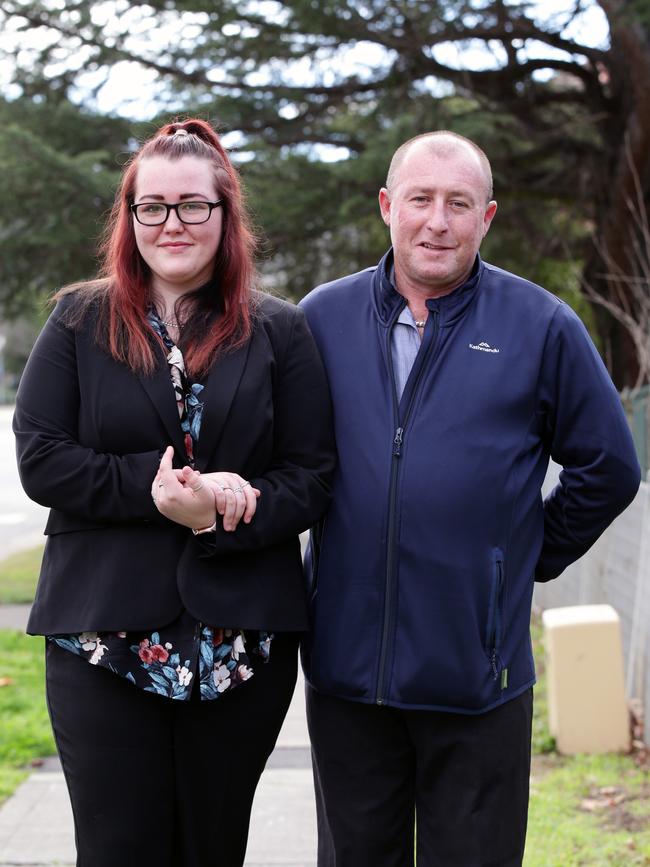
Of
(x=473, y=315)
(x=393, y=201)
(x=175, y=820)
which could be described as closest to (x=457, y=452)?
(x=473, y=315)

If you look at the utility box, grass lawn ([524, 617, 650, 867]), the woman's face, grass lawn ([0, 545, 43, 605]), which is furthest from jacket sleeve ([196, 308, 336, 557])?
grass lawn ([0, 545, 43, 605])

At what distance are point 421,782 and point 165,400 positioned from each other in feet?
3.84

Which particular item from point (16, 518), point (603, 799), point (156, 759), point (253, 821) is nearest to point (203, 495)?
point (156, 759)

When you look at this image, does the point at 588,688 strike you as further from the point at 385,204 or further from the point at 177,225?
the point at 177,225

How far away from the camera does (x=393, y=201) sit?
118 inches

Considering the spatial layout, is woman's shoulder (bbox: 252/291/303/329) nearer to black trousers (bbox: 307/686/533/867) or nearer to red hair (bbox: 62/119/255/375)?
red hair (bbox: 62/119/255/375)

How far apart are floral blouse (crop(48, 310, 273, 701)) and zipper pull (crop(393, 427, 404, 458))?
0.48 m

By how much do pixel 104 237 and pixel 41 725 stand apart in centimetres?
364

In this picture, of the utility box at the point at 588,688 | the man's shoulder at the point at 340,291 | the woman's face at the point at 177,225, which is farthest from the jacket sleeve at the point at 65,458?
the utility box at the point at 588,688

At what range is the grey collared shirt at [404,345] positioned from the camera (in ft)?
9.57

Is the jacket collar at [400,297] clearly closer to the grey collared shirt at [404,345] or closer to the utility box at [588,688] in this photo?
the grey collared shirt at [404,345]

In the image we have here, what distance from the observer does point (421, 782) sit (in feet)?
9.61

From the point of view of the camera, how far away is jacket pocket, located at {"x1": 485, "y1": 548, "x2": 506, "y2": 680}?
2787mm

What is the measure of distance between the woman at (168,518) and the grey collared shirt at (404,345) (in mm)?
208
